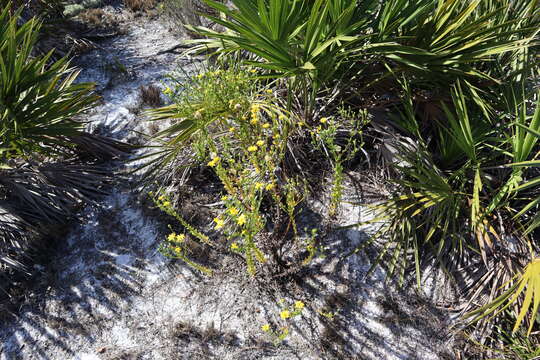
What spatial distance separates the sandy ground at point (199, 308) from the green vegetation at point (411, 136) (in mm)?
184

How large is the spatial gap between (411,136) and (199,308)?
1978mm

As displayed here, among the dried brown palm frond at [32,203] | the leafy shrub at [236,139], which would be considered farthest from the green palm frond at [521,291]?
the dried brown palm frond at [32,203]

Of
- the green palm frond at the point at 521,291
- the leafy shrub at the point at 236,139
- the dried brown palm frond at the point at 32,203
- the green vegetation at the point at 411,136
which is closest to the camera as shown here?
the green palm frond at the point at 521,291

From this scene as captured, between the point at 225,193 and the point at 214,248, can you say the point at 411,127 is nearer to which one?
the point at 225,193

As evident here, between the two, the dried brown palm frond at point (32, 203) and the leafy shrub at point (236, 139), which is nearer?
the leafy shrub at point (236, 139)

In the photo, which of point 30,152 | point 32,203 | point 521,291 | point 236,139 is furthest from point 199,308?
point 521,291

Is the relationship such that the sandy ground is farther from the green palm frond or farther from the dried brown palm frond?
the green palm frond

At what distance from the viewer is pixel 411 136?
271 cm

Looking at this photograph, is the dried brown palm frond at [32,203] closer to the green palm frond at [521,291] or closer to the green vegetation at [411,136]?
the green vegetation at [411,136]

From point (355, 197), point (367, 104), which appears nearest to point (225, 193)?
point (355, 197)

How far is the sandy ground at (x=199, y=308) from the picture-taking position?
218 centimetres

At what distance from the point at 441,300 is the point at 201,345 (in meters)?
1.56

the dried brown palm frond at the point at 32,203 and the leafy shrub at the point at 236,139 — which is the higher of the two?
the leafy shrub at the point at 236,139

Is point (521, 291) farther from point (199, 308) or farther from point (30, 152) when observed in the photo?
point (30, 152)
